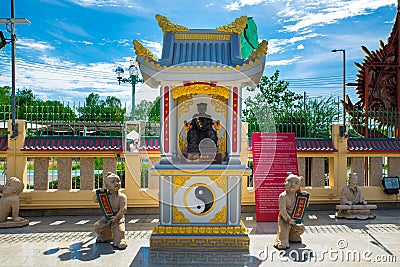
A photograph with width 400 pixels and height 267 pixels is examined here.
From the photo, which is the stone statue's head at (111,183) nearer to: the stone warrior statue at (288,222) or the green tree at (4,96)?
the stone warrior statue at (288,222)

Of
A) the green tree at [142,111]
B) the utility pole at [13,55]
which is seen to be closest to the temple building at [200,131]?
the green tree at [142,111]

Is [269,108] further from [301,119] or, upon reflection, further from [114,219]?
[114,219]

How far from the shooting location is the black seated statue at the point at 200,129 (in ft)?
20.2

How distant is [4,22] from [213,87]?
536 cm

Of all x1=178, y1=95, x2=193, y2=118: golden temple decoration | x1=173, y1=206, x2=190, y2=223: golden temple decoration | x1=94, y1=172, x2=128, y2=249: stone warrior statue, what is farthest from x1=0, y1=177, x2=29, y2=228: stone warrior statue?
x1=178, y1=95, x2=193, y2=118: golden temple decoration

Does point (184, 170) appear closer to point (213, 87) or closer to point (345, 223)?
point (213, 87)

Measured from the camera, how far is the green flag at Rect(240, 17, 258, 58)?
961 cm

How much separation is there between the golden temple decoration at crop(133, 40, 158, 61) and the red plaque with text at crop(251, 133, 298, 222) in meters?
3.60

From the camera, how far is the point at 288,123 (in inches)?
356

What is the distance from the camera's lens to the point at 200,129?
6172 millimetres

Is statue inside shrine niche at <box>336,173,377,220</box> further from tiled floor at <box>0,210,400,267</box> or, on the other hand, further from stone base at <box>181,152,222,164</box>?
stone base at <box>181,152,222,164</box>

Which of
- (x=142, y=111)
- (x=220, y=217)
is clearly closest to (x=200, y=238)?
(x=220, y=217)

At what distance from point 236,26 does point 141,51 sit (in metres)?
1.70

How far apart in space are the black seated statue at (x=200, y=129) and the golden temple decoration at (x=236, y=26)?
130 cm
